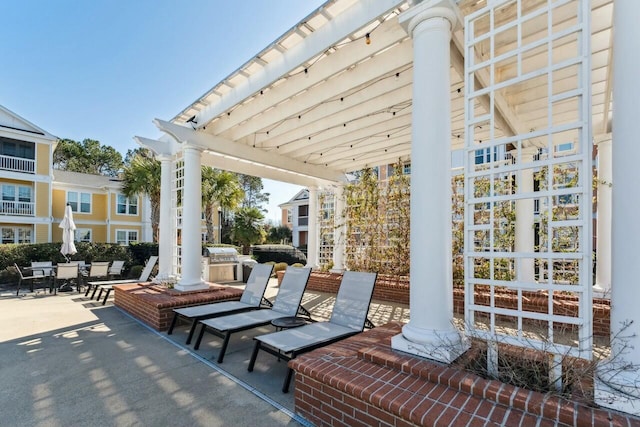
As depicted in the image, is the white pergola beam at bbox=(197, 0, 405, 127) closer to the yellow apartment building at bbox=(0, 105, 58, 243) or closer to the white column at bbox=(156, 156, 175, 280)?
the white column at bbox=(156, 156, 175, 280)

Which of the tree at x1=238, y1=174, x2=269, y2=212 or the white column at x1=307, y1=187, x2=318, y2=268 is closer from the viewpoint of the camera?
the white column at x1=307, y1=187, x2=318, y2=268

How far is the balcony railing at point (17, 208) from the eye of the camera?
51.7ft

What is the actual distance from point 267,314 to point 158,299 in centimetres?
217

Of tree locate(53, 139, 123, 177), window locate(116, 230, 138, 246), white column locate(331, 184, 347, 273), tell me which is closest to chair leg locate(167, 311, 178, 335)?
white column locate(331, 184, 347, 273)

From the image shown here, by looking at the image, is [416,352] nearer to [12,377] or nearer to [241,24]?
[12,377]

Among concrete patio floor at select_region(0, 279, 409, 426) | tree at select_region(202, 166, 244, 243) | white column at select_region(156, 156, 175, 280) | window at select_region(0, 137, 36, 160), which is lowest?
concrete patio floor at select_region(0, 279, 409, 426)

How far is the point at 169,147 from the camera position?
7.45 meters

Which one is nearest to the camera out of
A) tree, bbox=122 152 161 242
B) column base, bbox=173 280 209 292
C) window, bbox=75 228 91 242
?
column base, bbox=173 280 209 292

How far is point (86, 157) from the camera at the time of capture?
3125cm

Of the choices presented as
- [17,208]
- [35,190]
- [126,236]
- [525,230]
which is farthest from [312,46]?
[126,236]

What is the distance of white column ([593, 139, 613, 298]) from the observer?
18.4ft

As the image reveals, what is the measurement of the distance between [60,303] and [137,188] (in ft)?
23.6

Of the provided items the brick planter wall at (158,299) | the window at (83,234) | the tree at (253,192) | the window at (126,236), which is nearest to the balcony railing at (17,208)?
the window at (83,234)

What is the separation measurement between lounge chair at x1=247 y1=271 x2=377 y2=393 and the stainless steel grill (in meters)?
7.31
